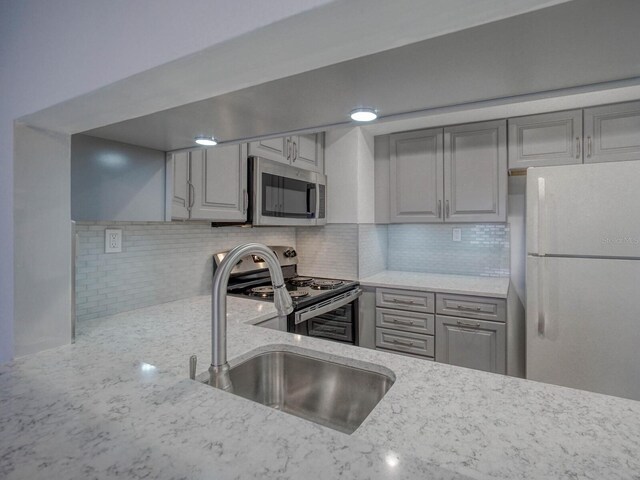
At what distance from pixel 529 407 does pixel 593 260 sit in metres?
1.60

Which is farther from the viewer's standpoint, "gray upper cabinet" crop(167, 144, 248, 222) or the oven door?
the oven door

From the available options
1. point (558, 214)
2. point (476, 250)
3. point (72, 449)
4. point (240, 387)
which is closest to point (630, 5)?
point (72, 449)

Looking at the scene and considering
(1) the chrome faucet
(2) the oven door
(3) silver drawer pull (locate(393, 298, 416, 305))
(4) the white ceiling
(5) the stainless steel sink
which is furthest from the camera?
(3) silver drawer pull (locate(393, 298, 416, 305))

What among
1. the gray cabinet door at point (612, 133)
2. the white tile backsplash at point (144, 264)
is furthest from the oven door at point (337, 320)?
the gray cabinet door at point (612, 133)

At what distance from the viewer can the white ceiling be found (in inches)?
19.5

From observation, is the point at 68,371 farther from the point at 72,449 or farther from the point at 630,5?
the point at 630,5

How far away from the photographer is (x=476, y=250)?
9.41ft

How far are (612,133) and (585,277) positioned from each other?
3.35ft

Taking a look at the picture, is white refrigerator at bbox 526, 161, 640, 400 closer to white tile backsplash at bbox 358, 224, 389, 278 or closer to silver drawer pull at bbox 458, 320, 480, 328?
silver drawer pull at bbox 458, 320, 480, 328

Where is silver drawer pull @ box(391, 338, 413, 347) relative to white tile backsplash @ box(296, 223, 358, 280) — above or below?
below

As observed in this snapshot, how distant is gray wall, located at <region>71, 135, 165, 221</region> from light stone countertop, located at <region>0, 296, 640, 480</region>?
612mm

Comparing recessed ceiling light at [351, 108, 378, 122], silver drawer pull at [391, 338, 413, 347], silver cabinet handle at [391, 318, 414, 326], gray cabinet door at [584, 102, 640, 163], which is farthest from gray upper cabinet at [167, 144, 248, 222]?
gray cabinet door at [584, 102, 640, 163]

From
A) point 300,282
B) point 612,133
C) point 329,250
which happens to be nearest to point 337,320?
point 300,282

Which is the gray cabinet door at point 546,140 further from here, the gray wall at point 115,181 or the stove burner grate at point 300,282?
the gray wall at point 115,181
